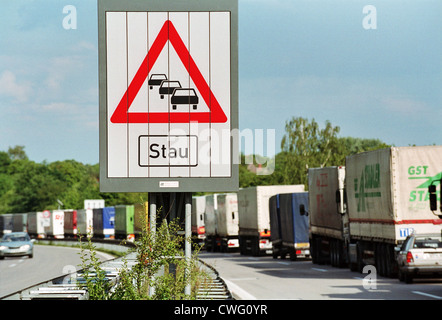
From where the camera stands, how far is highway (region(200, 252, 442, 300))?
19.6m

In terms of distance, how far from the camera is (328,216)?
113 feet

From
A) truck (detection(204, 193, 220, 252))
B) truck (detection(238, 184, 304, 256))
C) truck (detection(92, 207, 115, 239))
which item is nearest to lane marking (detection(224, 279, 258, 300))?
truck (detection(238, 184, 304, 256))

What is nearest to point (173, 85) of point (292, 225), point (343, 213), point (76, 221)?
point (343, 213)

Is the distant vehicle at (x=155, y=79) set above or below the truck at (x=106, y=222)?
above

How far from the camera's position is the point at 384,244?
26.3m

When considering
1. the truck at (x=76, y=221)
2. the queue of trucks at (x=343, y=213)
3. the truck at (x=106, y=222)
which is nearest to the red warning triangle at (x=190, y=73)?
the queue of trucks at (x=343, y=213)

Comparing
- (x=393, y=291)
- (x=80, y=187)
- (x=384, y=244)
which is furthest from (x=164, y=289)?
(x=80, y=187)

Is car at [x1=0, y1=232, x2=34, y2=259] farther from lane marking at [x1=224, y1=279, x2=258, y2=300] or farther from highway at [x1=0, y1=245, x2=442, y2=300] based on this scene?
lane marking at [x1=224, y1=279, x2=258, y2=300]

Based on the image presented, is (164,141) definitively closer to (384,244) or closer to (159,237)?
(159,237)

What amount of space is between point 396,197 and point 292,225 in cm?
1569

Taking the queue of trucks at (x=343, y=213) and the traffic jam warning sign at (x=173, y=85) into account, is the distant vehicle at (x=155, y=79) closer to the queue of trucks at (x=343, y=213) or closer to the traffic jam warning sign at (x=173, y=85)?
the traffic jam warning sign at (x=173, y=85)

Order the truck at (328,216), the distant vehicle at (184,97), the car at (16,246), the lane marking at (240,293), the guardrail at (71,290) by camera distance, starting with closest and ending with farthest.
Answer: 1. the guardrail at (71,290)
2. the distant vehicle at (184,97)
3. the lane marking at (240,293)
4. the truck at (328,216)
5. the car at (16,246)

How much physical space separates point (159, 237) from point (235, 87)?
4.56 ft

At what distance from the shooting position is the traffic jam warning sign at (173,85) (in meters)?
6.52
